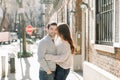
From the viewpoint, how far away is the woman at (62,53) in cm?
651

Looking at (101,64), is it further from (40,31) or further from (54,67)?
(40,31)

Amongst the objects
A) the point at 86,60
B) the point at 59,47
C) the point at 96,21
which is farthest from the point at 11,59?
the point at 59,47

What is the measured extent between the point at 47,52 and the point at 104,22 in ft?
10.4

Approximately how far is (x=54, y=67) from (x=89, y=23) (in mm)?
4931

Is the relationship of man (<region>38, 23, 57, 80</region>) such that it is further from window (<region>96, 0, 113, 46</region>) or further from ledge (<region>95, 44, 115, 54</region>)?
window (<region>96, 0, 113, 46</region>)

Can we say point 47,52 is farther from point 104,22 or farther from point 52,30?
point 104,22

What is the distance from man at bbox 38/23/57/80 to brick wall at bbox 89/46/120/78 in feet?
5.59

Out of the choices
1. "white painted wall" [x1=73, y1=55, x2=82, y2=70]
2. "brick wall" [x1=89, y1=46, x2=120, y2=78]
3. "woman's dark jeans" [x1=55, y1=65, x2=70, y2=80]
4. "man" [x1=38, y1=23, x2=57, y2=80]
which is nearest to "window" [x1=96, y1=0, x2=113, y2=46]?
"brick wall" [x1=89, y1=46, x2=120, y2=78]

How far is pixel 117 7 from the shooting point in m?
7.69

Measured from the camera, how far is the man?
254 inches

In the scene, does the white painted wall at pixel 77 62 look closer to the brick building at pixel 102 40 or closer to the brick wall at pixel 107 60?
the brick building at pixel 102 40

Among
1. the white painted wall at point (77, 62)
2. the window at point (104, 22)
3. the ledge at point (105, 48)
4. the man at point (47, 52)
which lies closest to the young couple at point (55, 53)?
the man at point (47, 52)

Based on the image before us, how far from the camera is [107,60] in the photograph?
337 inches

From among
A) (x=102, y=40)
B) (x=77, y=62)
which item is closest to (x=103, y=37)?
(x=102, y=40)
